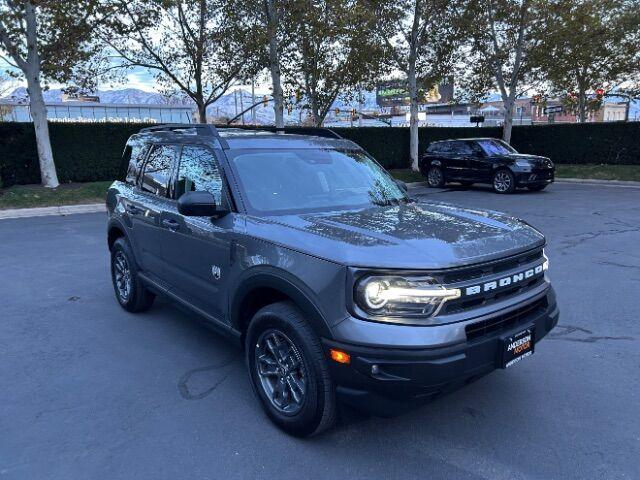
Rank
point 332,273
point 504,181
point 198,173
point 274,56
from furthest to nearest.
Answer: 1. point 274,56
2. point 504,181
3. point 198,173
4. point 332,273

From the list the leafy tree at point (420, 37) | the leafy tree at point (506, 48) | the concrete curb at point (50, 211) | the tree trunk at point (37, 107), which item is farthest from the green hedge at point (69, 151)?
the leafy tree at point (506, 48)

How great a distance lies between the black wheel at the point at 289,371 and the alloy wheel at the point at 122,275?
244 centimetres

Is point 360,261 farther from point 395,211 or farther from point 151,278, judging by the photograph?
point 151,278

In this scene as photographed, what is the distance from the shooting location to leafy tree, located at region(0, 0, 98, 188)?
13328mm

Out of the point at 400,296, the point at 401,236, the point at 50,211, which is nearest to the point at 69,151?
the point at 50,211

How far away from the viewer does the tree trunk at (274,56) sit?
15.4 m

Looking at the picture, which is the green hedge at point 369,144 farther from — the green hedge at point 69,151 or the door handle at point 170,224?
the door handle at point 170,224

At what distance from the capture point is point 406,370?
244cm

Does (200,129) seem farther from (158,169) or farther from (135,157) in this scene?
(135,157)

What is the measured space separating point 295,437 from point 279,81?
15338 millimetres

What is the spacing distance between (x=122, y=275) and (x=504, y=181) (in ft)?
42.0

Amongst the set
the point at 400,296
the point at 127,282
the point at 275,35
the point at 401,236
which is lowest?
the point at 127,282

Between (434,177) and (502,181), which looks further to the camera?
(434,177)

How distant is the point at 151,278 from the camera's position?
4.63 metres
